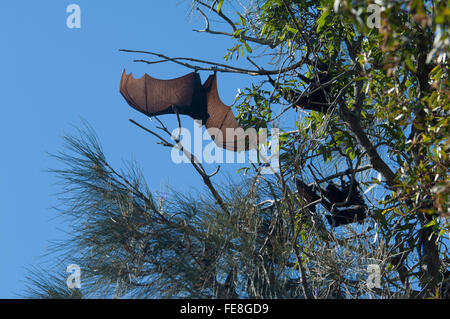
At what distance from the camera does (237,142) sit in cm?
477

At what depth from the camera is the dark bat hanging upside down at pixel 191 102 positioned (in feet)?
16.0

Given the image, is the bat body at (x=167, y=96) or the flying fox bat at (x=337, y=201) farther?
the bat body at (x=167, y=96)

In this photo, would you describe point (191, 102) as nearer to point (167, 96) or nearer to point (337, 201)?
point (167, 96)

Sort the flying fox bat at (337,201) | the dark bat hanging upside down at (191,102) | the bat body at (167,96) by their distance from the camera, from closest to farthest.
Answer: the flying fox bat at (337,201)
the dark bat hanging upside down at (191,102)
the bat body at (167,96)

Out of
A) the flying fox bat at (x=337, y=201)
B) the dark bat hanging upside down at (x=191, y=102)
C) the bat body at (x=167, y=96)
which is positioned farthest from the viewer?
the bat body at (x=167, y=96)

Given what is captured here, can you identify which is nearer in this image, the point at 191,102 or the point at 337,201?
the point at 337,201

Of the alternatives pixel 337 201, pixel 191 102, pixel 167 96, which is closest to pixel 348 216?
pixel 337 201

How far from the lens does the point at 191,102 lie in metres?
5.10

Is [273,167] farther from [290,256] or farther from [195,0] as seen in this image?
[195,0]

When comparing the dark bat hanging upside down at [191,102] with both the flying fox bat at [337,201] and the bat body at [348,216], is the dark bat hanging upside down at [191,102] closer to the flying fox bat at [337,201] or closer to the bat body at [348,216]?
the flying fox bat at [337,201]

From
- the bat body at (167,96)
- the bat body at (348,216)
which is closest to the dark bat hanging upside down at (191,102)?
the bat body at (167,96)
